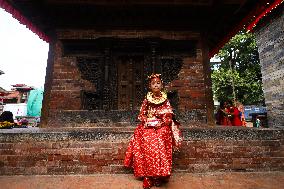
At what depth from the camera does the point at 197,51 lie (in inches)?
241

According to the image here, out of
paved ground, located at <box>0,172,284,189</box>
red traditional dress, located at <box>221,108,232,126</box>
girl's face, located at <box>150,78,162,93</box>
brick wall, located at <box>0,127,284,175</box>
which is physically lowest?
paved ground, located at <box>0,172,284,189</box>

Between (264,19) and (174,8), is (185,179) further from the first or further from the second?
(264,19)

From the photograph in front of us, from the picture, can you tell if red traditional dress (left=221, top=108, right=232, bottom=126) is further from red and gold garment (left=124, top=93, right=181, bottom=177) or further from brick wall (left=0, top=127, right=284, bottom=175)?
red and gold garment (left=124, top=93, right=181, bottom=177)

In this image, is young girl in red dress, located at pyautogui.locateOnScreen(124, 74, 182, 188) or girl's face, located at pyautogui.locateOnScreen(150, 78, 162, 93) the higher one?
girl's face, located at pyautogui.locateOnScreen(150, 78, 162, 93)

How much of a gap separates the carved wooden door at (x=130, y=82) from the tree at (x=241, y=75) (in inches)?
684

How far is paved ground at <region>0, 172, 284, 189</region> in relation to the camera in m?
3.07

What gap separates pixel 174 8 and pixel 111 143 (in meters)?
3.70

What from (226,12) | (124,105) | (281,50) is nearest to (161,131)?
(124,105)

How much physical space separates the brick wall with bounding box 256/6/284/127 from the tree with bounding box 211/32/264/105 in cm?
1277

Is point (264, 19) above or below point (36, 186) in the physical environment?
above

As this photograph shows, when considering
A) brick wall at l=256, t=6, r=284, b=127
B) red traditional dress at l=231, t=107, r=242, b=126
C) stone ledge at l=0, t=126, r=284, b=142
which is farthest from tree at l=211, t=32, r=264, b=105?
stone ledge at l=0, t=126, r=284, b=142

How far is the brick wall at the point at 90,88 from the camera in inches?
222

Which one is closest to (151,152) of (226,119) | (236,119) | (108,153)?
(108,153)

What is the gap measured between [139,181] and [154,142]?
0.62 m
